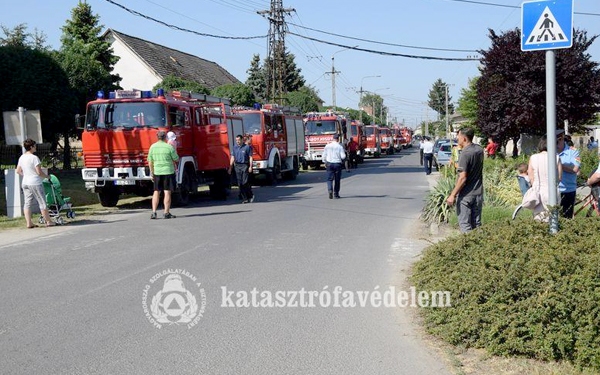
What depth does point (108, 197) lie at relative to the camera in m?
17.3

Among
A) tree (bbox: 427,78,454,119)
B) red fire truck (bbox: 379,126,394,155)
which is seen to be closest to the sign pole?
red fire truck (bbox: 379,126,394,155)

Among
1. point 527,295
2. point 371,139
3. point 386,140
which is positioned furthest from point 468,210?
point 386,140

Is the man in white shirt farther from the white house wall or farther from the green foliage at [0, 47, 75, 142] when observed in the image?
the white house wall

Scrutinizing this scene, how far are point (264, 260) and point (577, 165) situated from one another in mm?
4740

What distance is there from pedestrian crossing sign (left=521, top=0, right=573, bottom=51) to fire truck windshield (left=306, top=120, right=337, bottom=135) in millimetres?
27950

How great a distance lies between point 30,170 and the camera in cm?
1316

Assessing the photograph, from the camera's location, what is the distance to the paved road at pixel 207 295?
5.23 metres

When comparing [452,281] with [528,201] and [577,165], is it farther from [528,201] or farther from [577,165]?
[577,165]

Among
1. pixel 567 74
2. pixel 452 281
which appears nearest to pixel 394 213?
pixel 452 281

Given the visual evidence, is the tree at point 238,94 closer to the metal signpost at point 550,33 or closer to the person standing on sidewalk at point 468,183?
the person standing on sidewalk at point 468,183

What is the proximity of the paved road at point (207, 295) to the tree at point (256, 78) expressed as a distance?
59.0m

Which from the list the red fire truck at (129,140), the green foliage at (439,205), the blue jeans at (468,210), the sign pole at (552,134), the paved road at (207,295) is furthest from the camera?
the red fire truck at (129,140)

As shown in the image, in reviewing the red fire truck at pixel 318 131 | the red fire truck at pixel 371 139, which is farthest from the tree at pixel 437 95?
the red fire truck at pixel 318 131

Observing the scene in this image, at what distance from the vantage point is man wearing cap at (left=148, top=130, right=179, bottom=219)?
14.1 m
